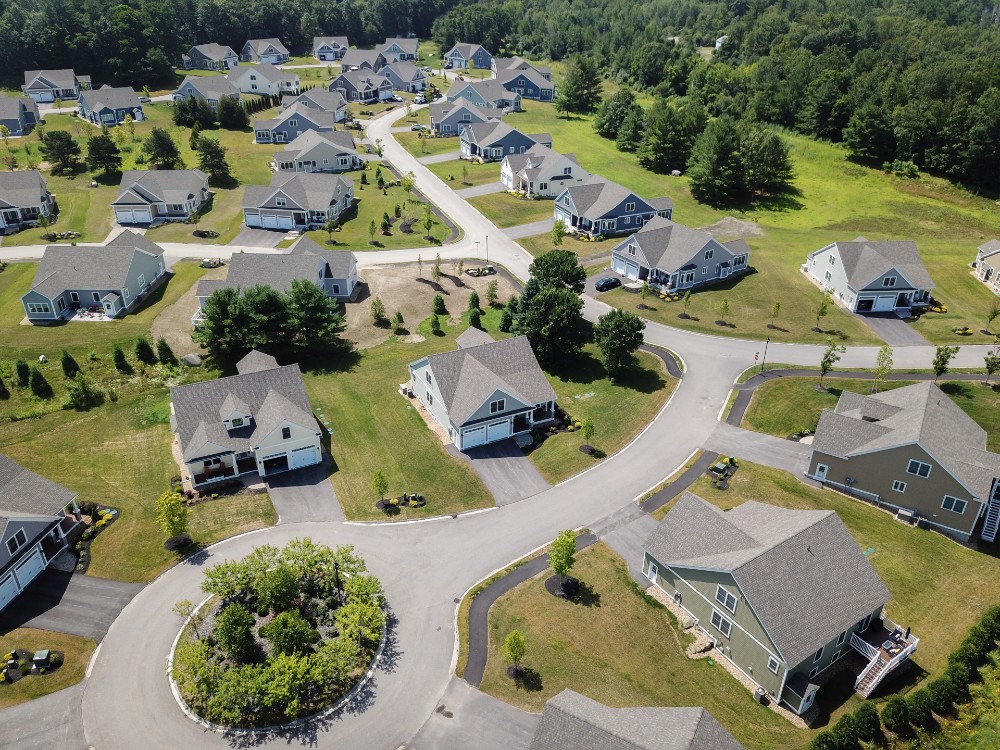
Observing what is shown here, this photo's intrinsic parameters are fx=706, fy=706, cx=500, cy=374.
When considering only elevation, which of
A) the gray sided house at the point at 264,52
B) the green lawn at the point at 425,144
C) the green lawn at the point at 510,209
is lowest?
the green lawn at the point at 510,209

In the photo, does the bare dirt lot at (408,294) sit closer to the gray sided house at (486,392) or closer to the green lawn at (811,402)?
the gray sided house at (486,392)

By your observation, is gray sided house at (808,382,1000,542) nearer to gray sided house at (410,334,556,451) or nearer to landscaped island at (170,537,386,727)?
gray sided house at (410,334,556,451)

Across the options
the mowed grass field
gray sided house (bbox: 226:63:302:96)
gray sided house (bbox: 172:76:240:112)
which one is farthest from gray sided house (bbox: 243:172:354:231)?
gray sided house (bbox: 226:63:302:96)

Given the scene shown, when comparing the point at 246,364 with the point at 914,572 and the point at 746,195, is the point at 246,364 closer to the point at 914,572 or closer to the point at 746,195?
the point at 914,572

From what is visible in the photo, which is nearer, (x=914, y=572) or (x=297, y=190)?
(x=914, y=572)

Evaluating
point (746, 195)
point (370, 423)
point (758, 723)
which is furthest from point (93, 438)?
point (746, 195)

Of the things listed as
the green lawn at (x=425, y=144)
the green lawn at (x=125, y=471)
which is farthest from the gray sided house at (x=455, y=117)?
the green lawn at (x=125, y=471)
